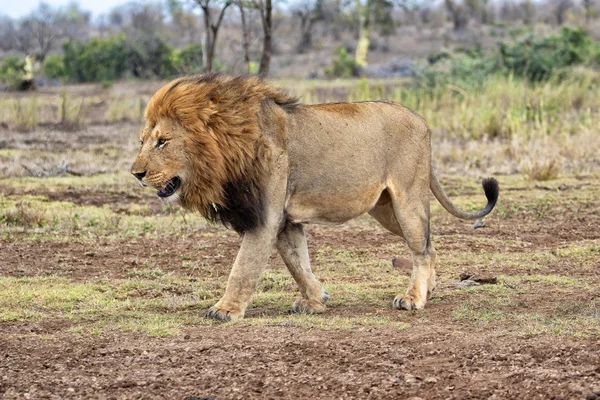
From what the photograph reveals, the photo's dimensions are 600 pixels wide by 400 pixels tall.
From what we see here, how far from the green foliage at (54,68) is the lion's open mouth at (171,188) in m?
26.1

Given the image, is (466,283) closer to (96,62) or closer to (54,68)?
(96,62)

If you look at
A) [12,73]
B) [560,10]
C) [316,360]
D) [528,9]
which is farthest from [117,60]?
[528,9]

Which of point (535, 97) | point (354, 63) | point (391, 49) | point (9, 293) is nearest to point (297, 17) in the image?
point (391, 49)

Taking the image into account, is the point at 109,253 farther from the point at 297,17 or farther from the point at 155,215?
the point at 297,17

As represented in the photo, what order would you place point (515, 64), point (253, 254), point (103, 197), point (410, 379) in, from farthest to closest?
point (515, 64)
point (103, 197)
point (253, 254)
point (410, 379)

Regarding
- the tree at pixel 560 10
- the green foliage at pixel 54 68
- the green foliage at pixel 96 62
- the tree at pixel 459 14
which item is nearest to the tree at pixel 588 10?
the tree at pixel 560 10

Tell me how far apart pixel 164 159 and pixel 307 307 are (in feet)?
4.12

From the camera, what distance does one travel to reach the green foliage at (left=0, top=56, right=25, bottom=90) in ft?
82.6

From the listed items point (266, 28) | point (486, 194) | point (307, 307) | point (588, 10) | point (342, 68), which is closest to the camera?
point (307, 307)

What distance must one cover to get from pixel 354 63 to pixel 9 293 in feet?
87.5

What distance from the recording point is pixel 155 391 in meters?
4.34

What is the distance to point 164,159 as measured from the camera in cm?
564

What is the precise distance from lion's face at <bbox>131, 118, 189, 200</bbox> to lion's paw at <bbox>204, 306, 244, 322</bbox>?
2.35 ft

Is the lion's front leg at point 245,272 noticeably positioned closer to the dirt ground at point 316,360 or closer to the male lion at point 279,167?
the male lion at point 279,167
